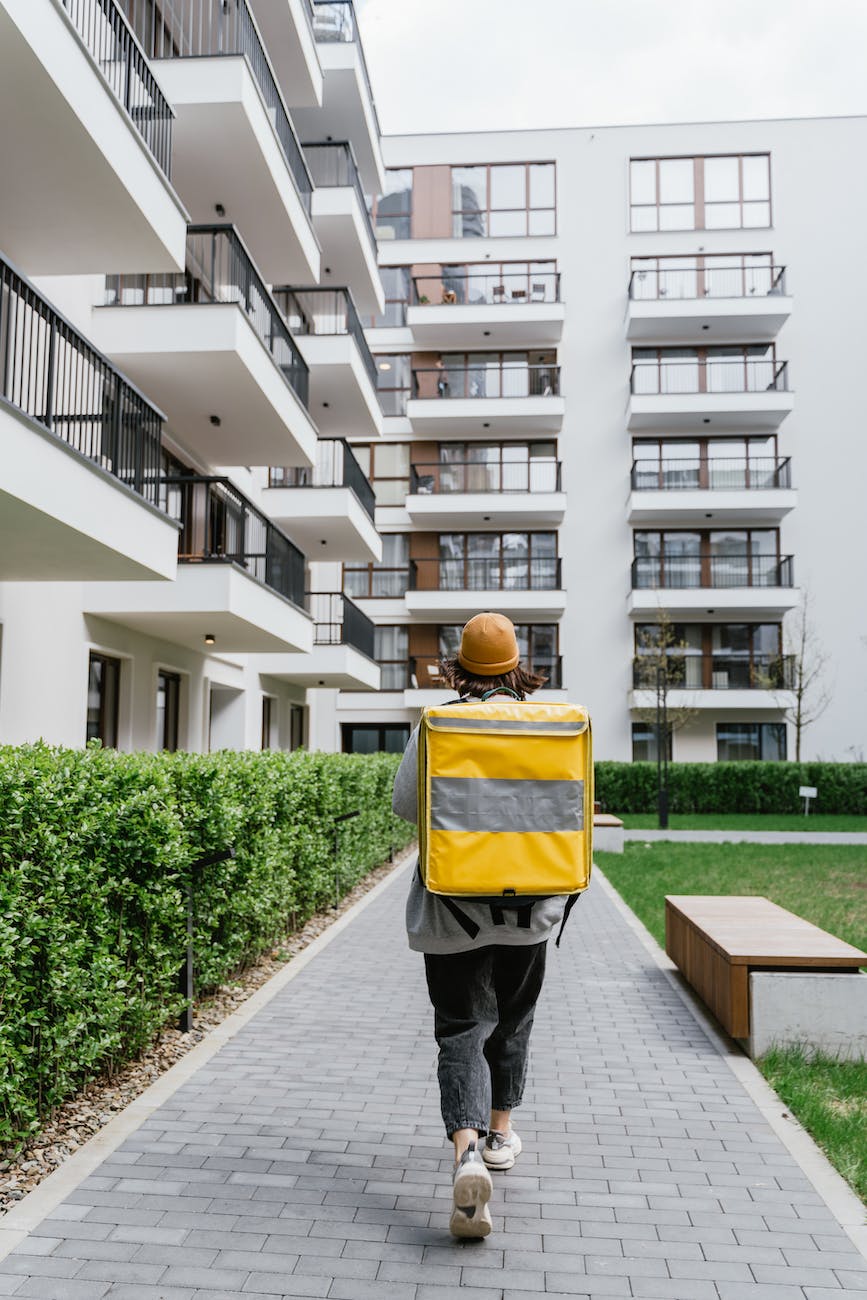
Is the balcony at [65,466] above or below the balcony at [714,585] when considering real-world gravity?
below

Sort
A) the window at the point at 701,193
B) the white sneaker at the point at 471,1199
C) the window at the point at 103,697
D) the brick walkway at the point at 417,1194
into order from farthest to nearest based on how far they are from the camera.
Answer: the window at the point at 701,193, the window at the point at 103,697, the white sneaker at the point at 471,1199, the brick walkway at the point at 417,1194

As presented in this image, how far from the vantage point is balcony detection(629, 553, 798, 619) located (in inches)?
1433

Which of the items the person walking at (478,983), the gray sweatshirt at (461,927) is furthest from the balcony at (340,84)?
the gray sweatshirt at (461,927)

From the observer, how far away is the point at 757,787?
104 feet

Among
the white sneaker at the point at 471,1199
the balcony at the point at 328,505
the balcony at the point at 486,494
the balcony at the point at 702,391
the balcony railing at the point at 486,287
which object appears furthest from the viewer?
the balcony railing at the point at 486,287

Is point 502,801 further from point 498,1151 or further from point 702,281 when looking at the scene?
point 702,281

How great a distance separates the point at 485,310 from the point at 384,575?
32.1ft

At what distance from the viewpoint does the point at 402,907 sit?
12.1m

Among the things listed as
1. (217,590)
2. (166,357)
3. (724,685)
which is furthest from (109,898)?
(724,685)

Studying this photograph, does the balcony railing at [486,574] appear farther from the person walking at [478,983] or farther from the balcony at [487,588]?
the person walking at [478,983]

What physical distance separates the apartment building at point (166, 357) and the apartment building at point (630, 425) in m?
14.3

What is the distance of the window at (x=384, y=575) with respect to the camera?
129ft

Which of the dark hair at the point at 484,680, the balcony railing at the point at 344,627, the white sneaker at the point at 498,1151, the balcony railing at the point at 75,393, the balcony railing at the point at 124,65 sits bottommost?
the white sneaker at the point at 498,1151

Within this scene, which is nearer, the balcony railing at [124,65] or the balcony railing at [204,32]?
the balcony railing at [124,65]
